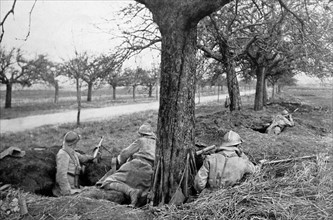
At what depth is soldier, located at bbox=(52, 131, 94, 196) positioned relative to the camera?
5.26m

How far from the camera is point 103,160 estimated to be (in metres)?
6.93

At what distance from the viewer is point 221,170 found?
13.8 feet

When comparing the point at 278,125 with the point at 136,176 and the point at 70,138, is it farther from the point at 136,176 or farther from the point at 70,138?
the point at 70,138

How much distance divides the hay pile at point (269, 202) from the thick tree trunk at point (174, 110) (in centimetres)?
52

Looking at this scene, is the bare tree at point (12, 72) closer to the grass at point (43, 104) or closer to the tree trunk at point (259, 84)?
the grass at point (43, 104)

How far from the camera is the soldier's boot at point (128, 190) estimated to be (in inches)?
178

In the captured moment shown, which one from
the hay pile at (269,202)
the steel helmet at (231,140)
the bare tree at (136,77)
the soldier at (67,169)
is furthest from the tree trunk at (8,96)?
the hay pile at (269,202)

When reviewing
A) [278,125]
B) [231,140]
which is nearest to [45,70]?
[278,125]

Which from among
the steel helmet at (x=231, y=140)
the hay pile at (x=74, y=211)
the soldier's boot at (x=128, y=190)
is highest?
the steel helmet at (x=231, y=140)

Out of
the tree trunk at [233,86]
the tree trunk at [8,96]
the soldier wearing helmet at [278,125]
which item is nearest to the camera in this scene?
the soldier wearing helmet at [278,125]

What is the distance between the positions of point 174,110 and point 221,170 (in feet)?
3.91

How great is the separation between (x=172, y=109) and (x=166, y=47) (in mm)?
864

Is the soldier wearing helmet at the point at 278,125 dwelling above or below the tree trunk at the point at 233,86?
below

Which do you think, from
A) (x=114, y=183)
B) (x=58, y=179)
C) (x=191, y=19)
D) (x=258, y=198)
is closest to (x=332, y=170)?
(x=258, y=198)
